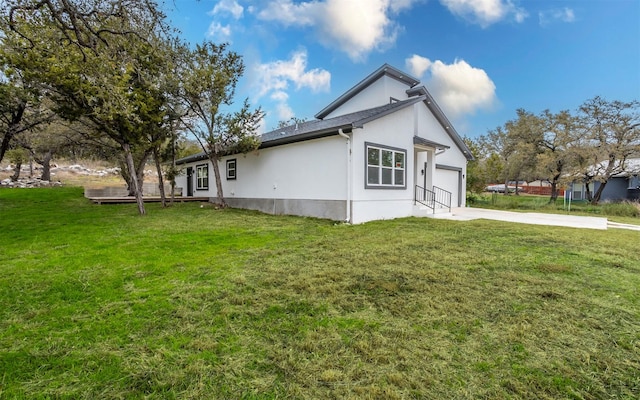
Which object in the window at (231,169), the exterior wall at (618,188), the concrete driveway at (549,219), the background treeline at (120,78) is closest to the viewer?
the background treeline at (120,78)

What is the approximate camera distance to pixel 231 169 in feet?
49.2

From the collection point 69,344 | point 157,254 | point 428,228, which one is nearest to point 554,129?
point 428,228

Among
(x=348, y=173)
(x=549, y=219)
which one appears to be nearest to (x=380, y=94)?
(x=348, y=173)

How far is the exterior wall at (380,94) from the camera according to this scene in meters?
15.0

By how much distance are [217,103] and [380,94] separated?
8.05 meters

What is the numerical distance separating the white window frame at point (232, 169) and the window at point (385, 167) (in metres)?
7.35

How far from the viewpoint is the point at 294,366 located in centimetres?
227

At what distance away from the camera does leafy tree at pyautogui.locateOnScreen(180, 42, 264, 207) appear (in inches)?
436

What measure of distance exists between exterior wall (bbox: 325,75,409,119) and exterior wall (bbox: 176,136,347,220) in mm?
6458

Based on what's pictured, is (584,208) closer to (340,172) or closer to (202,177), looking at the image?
(340,172)

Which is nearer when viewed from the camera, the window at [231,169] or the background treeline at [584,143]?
the window at [231,169]

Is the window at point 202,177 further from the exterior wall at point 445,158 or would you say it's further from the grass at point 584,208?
the grass at point 584,208

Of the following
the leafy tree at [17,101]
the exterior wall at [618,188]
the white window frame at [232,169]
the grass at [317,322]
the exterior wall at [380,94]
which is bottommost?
the grass at [317,322]

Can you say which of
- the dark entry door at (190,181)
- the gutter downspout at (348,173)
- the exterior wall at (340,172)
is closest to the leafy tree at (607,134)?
the exterior wall at (340,172)
